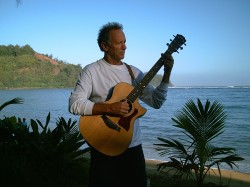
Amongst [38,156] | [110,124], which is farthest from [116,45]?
[38,156]

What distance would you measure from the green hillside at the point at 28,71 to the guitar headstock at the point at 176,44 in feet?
422

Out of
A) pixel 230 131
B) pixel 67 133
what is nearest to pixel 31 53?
pixel 230 131

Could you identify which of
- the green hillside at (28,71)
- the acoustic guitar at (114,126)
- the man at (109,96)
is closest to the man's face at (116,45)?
the man at (109,96)

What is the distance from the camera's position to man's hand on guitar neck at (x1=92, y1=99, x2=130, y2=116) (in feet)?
7.16

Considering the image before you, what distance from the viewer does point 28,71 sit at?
13362 centimetres

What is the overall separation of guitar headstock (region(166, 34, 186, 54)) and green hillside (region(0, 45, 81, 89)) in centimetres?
12853

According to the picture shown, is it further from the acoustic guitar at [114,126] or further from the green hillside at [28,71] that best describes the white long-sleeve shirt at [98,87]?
the green hillside at [28,71]

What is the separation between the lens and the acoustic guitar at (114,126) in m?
2.23

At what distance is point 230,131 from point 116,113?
1798cm

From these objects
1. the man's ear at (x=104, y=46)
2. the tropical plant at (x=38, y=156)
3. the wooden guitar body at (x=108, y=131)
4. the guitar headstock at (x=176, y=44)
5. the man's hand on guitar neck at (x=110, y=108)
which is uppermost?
the guitar headstock at (x=176, y=44)

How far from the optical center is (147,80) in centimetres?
242

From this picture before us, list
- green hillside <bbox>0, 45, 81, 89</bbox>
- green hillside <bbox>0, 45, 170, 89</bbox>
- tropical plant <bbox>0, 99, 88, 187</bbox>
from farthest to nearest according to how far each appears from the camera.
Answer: green hillside <bbox>0, 45, 81, 89</bbox>, green hillside <bbox>0, 45, 170, 89</bbox>, tropical plant <bbox>0, 99, 88, 187</bbox>

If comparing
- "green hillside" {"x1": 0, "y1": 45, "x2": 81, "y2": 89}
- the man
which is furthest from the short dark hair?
"green hillside" {"x1": 0, "y1": 45, "x2": 81, "y2": 89}

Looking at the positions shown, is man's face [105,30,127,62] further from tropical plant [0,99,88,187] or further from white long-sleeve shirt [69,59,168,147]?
tropical plant [0,99,88,187]
